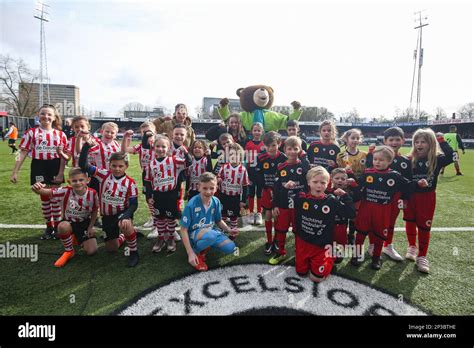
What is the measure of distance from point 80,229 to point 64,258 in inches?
16.5

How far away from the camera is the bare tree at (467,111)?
193ft

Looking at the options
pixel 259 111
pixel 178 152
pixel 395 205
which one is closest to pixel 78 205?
pixel 178 152

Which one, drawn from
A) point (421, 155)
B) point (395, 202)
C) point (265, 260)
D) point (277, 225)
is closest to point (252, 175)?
point (277, 225)

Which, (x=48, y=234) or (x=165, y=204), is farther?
(x=48, y=234)

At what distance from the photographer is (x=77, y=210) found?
346 centimetres

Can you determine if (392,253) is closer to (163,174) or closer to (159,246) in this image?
(159,246)

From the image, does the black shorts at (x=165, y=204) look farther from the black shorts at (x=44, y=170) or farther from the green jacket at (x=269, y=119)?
the green jacket at (x=269, y=119)

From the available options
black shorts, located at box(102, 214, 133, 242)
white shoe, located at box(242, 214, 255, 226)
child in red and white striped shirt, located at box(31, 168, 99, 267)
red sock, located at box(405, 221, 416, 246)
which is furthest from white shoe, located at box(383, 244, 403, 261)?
child in red and white striped shirt, located at box(31, 168, 99, 267)

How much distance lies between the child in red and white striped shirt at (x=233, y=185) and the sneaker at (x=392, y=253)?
2.04 metres

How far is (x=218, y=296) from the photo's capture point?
2.56 meters

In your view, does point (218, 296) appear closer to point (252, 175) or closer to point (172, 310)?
point (172, 310)
